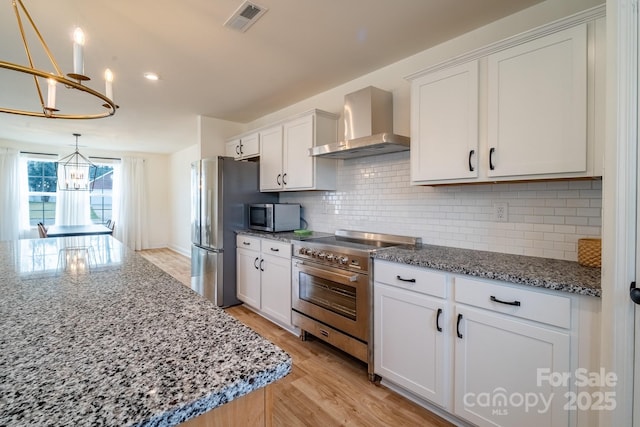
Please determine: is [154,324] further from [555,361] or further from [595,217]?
[595,217]

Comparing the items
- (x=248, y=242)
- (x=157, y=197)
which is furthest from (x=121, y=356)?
(x=157, y=197)

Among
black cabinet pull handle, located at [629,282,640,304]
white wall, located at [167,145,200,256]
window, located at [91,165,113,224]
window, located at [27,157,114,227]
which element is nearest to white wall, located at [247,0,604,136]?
black cabinet pull handle, located at [629,282,640,304]

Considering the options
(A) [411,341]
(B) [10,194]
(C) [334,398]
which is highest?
(B) [10,194]

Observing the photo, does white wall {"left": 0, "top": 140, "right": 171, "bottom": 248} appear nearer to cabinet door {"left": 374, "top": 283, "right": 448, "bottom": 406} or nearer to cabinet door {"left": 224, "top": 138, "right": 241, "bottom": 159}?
cabinet door {"left": 224, "top": 138, "right": 241, "bottom": 159}

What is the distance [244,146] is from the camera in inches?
155

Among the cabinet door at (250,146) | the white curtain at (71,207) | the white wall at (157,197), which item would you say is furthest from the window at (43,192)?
the cabinet door at (250,146)

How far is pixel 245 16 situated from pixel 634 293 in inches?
95.0

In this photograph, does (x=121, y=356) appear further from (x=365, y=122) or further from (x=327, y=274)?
(x=365, y=122)

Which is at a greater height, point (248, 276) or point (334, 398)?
point (248, 276)

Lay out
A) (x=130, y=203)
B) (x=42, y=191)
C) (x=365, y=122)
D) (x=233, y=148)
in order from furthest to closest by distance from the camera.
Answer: (x=130, y=203) < (x=42, y=191) < (x=233, y=148) < (x=365, y=122)

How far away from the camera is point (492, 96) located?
1765mm

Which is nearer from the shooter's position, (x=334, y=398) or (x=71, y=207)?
(x=334, y=398)

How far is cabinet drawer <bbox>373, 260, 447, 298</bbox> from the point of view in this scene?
1.72 meters

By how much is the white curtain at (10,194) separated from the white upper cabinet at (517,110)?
298 inches
